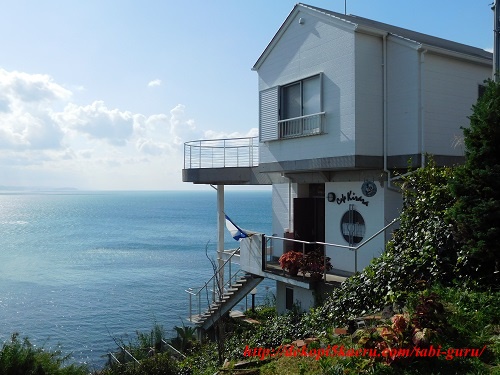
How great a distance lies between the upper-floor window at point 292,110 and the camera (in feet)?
50.9

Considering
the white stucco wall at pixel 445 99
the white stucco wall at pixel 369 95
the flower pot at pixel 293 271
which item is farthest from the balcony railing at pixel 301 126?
the flower pot at pixel 293 271

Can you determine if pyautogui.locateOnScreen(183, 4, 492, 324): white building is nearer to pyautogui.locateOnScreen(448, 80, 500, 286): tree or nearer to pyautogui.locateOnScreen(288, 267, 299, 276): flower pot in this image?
pyautogui.locateOnScreen(288, 267, 299, 276): flower pot

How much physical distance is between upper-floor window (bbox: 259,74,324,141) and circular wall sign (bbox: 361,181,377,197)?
6.58ft

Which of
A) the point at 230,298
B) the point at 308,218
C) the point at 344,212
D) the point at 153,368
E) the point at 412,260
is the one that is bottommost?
the point at 153,368

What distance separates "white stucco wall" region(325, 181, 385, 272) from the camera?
→ 1464 cm

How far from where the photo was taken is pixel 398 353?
611cm

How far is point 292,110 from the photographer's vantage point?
16406 mm

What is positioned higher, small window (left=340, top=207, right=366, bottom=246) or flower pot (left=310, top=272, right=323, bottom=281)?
small window (left=340, top=207, right=366, bottom=246)

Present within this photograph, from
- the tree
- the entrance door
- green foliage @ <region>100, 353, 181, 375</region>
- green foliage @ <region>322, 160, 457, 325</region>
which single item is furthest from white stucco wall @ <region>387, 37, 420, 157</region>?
green foliage @ <region>100, 353, 181, 375</region>

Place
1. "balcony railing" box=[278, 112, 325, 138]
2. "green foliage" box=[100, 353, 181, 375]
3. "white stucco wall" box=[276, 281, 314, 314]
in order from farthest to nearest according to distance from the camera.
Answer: "balcony railing" box=[278, 112, 325, 138], "white stucco wall" box=[276, 281, 314, 314], "green foliage" box=[100, 353, 181, 375]

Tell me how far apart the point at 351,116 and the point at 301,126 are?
2.04 metres

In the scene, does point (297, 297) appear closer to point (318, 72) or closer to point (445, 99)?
point (318, 72)

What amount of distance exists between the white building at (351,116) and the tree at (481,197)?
4.49m

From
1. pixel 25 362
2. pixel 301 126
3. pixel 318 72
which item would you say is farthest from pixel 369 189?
pixel 25 362
